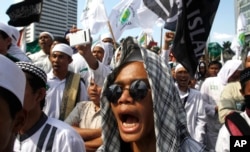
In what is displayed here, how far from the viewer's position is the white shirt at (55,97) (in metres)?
4.47

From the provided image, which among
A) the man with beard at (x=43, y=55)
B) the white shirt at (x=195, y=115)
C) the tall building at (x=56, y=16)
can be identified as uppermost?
the tall building at (x=56, y=16)

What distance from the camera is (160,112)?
6.52ft

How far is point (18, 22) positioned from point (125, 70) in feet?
13.2

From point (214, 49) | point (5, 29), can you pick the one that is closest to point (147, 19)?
point (5, 29)

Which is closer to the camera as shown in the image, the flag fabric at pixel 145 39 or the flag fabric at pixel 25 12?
the flag fabric at pixel 145 39

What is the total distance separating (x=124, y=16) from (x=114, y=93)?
6047 mm

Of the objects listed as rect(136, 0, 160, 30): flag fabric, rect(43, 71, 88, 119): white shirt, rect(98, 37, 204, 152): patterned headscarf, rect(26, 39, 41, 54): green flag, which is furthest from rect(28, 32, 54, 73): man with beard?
rect(98, 37, 204, 152): patterned headscarf

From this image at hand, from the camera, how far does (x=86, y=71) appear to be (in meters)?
5.94

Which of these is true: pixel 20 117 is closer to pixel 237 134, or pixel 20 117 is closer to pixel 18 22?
pixel 237 134

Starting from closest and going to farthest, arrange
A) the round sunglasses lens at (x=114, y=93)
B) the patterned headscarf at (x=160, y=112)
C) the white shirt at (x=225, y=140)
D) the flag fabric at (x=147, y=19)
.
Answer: the patterned headscarf at (x=160, y=112), the round sunglasses lens at (x=114, y=93), the white shirt at (x=225, y=140), the flag fabric at (x=147, y=19)

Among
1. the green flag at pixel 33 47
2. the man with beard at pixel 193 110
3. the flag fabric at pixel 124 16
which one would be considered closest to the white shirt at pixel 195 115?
the man with beard at pixel 193 110

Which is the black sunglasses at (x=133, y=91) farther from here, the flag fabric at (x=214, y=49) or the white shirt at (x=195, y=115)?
the flag fabric at (x=214, y=49)

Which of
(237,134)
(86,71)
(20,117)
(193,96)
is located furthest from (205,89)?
(20,117)

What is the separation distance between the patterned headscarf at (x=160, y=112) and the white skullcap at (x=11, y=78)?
0.76 metres
